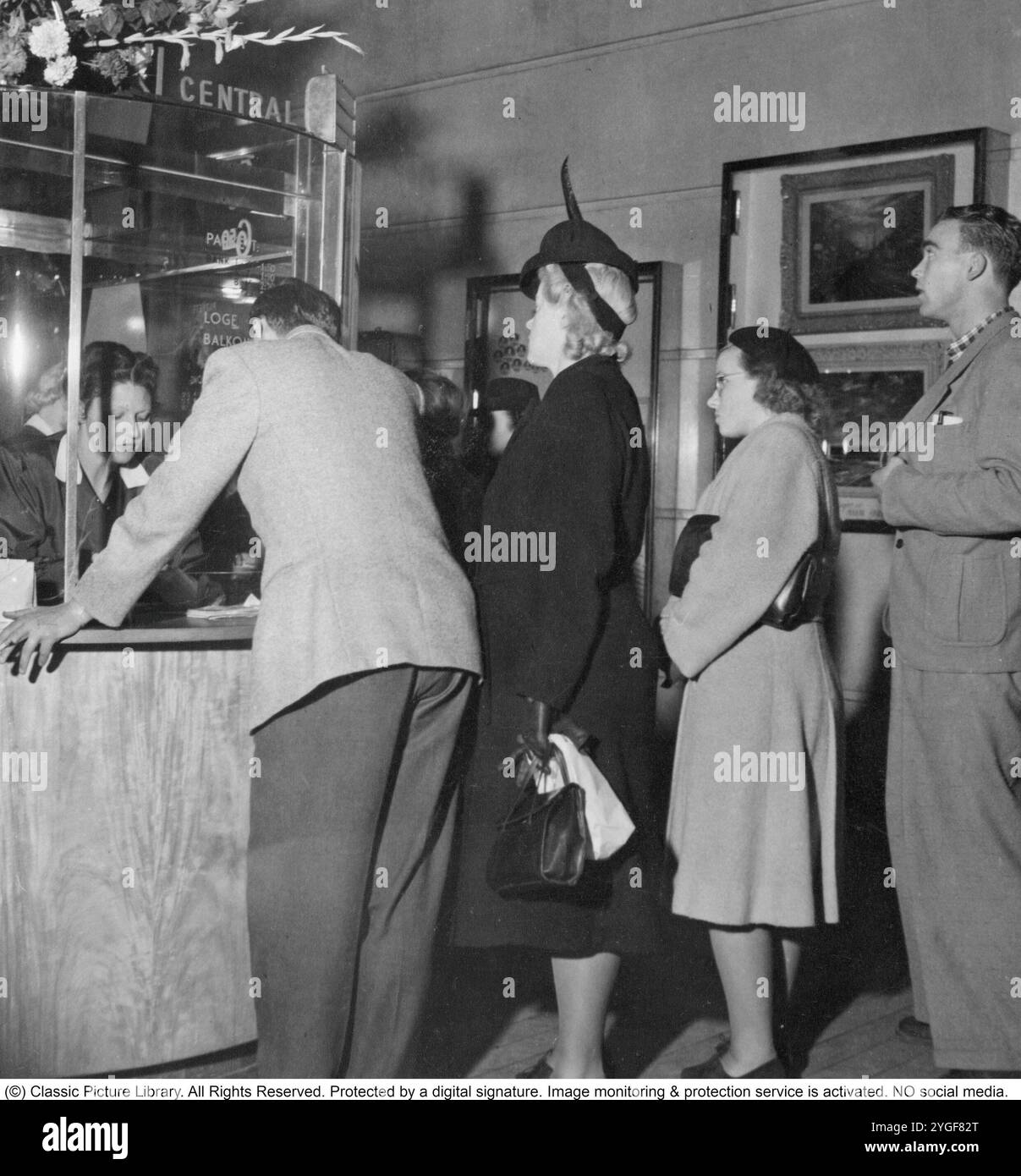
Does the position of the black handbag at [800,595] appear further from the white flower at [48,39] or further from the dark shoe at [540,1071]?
the white flower at [48,39]

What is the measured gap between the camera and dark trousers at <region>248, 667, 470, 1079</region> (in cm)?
218

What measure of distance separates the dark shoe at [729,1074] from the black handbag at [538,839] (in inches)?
22.4

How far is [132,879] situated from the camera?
2.51 metres

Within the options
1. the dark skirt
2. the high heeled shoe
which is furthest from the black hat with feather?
the high heeled shoe

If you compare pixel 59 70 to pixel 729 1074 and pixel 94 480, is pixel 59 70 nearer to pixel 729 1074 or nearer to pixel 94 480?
pixel 94 480

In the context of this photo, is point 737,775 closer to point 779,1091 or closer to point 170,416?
point 779,1091

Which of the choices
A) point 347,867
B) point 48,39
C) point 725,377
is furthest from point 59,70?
point 347,867

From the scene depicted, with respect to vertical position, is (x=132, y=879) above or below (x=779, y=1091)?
above

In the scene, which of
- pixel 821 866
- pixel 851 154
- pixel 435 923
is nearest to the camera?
pixel 435 923

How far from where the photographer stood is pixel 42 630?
234 centimetres

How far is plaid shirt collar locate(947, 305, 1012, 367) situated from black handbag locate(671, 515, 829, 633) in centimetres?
50

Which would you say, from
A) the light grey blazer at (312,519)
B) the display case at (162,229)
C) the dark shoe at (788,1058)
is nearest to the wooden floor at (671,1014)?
the dark shoe at (788,1058)
